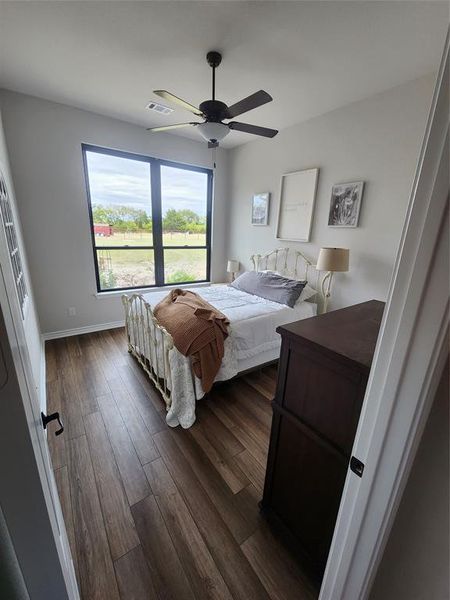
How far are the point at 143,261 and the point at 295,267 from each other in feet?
7.76

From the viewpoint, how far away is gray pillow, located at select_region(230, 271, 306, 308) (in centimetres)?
293

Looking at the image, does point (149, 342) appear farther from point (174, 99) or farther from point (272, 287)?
point (174, 99)

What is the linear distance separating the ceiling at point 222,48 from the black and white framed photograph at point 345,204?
85 centimetres

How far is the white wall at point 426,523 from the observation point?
572 mm

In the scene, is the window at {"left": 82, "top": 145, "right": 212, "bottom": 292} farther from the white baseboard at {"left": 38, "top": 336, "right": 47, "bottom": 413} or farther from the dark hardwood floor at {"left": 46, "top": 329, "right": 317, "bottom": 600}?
the dark hardwood floor at {"left": 46, "top": 329, "right": 317, "bottom": 600}

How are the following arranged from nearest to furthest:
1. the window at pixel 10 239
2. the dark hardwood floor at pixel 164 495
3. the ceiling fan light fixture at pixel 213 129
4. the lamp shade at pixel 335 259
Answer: the dark hardwood floor at pixel 164 495
the window at pixel 10 239
the ceiling fan light fixture at pixel 213 129
the lamp shade at pixel 335 259

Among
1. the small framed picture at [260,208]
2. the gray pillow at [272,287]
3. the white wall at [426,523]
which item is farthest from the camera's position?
the small framed picture at [260,208]

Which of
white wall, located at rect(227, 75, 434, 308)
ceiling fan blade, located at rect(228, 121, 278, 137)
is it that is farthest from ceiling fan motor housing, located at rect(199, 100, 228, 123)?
white wall, located at rect(227, 75, 434, 308)

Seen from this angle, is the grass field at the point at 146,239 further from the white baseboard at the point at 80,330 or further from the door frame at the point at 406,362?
the door frame at the point at 406,362

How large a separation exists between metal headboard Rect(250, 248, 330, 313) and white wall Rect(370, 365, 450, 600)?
2544 mm

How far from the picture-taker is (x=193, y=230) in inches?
170

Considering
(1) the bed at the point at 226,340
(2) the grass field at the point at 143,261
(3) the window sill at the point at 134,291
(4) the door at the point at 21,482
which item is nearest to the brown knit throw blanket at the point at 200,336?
(1) the bed at the point at 226,340

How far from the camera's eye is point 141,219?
12.3 feet

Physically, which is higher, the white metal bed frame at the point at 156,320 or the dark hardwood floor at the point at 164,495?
the white metal bed frame at the point at 156,320
